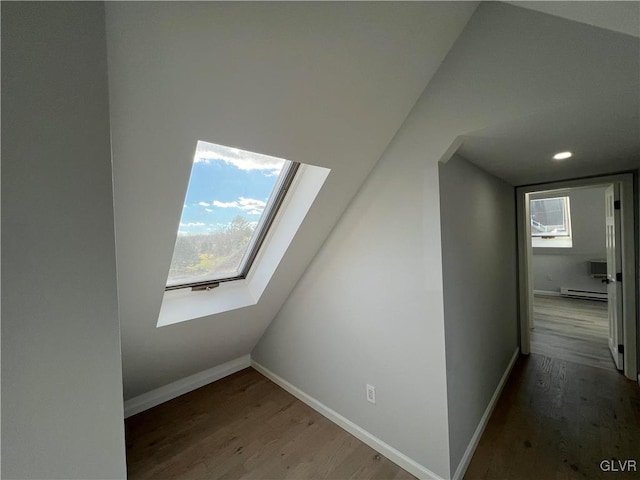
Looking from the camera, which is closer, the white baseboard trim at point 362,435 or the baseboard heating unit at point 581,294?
the white baseboard trim at point 362,435

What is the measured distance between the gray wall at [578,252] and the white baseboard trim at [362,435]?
5.45 meters

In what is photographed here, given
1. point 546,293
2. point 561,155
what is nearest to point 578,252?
point 546,293

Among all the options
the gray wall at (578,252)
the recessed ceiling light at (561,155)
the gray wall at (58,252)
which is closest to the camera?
the gray wall at (58,252)

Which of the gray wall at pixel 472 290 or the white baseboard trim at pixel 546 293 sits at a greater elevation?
the gray wall at pixel 472 290

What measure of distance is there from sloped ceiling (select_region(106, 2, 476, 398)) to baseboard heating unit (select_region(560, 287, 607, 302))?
6345 mm

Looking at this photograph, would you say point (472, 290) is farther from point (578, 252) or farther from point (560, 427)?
point (578, 252)

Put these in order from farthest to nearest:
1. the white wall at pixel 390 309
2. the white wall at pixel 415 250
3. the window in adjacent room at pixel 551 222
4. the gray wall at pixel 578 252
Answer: the window in adjacent room at pixel 551 222
the gray wall at pixel 578 252
the white wall at pixel 390 309
the white wall at pixel 415 250

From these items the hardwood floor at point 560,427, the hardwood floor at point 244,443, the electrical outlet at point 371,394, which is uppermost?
the electrical outlet at point 371,394

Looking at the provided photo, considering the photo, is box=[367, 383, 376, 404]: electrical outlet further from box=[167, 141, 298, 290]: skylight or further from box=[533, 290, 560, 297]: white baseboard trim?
box=[533, 290, 560, 297]: white baseboard trim

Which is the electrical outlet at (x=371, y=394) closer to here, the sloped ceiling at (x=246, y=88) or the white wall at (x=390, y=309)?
the white wall at (x=390, y=309)

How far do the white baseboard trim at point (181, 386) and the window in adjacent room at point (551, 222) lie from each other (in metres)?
6.38

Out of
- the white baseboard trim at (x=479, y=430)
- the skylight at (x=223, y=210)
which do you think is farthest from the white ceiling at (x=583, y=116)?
the white baseboard trim at (x=479, y=430)

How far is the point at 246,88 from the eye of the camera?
958 millimetres

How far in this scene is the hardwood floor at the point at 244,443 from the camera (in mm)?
1613
